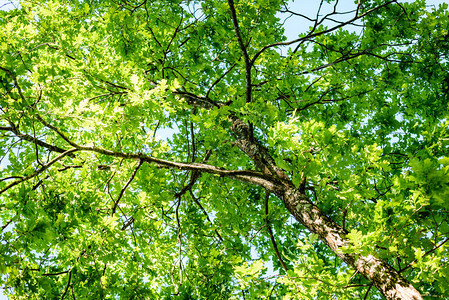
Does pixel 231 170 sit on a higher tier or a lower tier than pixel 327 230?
higher

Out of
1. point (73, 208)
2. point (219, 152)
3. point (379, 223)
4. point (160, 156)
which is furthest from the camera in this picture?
point (160, 156)

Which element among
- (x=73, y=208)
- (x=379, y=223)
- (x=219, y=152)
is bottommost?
(x=379, y=223)

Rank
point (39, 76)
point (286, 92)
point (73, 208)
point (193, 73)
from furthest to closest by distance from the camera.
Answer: point (286, 92) < point (193, 73) < point (73, 208) < point (39, 76)

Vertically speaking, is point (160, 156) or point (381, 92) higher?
point (381, 92)

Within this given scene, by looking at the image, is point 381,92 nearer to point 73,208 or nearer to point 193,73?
point 193,73

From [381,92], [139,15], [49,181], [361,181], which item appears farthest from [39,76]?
[381,92]

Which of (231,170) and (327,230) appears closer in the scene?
(327,230)

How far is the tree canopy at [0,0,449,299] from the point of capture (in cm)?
255

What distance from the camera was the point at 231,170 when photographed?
3785 mm

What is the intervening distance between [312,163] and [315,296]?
1262 millimetres

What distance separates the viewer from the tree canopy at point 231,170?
2553 mm

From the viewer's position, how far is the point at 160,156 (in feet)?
14.7

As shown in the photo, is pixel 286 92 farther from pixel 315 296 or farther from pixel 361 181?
pixel 315 296

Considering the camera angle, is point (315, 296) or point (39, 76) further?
point (39, 76)
